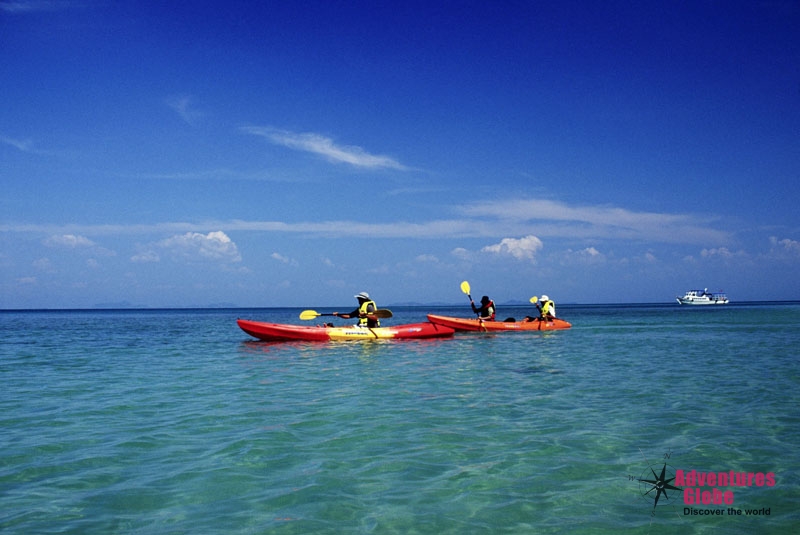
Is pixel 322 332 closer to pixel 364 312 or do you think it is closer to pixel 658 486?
pixel 364 312

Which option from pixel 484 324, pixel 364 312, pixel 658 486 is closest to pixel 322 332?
pixel 364 312

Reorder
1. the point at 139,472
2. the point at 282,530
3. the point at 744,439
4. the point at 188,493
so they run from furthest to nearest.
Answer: the point at 744,439
the point at 139,472
the point at 188,493
the point at 282,530

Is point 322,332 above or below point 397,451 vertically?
above

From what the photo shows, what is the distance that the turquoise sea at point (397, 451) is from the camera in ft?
15.9

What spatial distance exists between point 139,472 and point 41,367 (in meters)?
13.0

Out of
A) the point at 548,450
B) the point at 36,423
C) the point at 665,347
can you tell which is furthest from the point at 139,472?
the point at 665,347

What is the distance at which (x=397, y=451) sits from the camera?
22.3ft

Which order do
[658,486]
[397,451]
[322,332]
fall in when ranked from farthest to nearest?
[322,332] → [397,451] → [658,486]

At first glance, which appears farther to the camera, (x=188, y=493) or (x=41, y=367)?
(x=41, y=367)

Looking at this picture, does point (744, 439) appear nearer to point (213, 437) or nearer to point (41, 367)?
point (213, 437)

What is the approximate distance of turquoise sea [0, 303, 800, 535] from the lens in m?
4.83

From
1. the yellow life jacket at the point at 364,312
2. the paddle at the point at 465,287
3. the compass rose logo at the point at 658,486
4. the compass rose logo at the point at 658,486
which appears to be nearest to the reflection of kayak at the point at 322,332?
the yellow life jacket at the point at 364,312

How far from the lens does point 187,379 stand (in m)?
13.5

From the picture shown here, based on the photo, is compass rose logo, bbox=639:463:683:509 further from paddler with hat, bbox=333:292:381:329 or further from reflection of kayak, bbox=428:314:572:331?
reflection of kayak, bbox=428:314:572:331
